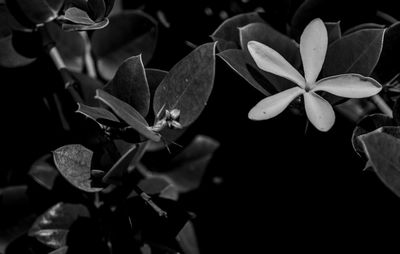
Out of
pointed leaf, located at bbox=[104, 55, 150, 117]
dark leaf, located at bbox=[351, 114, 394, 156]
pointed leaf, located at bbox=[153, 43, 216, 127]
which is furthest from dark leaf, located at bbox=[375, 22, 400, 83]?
pointed leaf, located at bbox=[104, 55, 150, 117]

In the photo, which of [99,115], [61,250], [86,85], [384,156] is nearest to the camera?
[384,156]

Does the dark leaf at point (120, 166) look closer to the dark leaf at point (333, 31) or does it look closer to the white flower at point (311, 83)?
the white flower at point (311, 83)

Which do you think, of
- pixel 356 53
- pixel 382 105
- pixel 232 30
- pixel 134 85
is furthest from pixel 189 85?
pixel 382 105

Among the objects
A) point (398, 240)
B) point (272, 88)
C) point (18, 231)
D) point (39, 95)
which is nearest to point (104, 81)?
point (39, 95)

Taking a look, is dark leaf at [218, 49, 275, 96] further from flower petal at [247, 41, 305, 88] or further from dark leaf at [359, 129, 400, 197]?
dark leaf at [359, 129, 400, 197]

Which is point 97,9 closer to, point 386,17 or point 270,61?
point 270,61

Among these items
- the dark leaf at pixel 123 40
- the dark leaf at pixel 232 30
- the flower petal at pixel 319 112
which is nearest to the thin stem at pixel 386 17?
the dark leaf at pixel 232 30

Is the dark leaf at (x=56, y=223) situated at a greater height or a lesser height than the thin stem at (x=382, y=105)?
lesser
